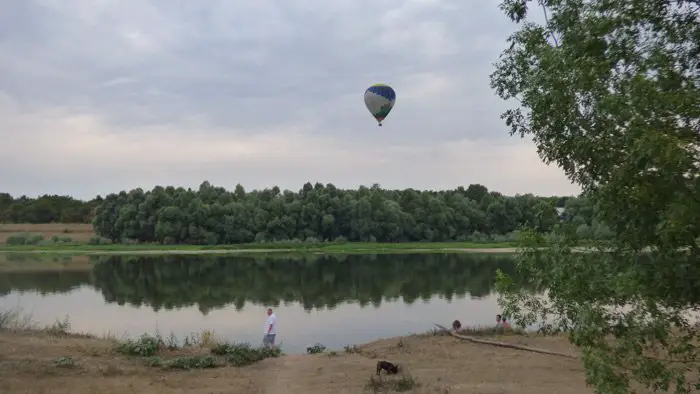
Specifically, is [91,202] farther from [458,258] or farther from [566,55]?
[566,55]

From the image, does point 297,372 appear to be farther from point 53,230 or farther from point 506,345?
point 53,230

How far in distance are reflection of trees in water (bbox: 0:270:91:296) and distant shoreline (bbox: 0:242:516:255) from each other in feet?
95.3

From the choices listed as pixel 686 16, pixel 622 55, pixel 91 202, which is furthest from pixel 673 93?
pixel 91 202

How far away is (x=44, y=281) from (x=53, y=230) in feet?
213

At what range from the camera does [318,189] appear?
96.5 meters

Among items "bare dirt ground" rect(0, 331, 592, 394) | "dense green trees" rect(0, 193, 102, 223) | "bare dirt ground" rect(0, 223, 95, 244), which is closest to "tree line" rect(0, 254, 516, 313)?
"bare dirt ground" rect(0, 331, 592, 394)

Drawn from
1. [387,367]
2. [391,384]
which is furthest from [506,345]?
[391,384]

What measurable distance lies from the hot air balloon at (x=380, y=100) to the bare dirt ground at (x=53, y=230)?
239 ft

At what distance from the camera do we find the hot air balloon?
34719mm

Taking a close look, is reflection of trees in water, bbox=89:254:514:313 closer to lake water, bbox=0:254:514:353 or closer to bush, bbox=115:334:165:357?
lake water, bbox=0:254:514:353

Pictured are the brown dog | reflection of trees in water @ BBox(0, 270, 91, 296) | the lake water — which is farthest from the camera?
reflection of trees in water @ BBox(0, 270, 91, 296)

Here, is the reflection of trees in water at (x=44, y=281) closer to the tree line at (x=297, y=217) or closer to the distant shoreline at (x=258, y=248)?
the distant shoreline at (x=258, y=248)

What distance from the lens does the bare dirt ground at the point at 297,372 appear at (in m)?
12.4

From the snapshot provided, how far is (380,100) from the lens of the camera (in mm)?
34656
